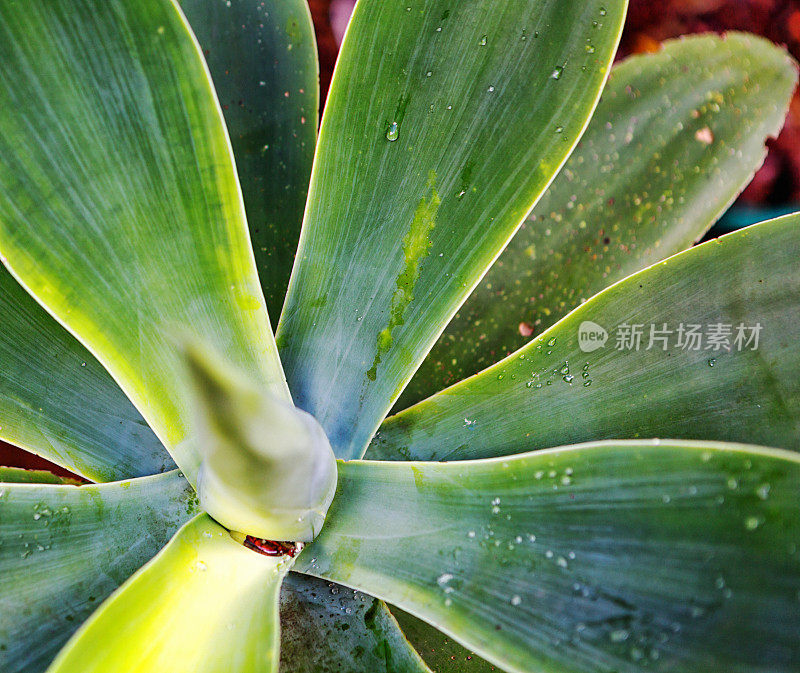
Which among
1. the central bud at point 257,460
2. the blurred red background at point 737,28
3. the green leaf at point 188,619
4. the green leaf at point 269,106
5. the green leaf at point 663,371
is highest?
the blurred red background at point 737,28

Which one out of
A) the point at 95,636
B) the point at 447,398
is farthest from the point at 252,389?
the point at 447,398

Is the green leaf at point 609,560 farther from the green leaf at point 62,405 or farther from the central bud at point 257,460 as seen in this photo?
the green leaf at point 62,405

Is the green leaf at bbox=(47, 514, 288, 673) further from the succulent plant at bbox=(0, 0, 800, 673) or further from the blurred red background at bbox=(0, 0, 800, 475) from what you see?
the blurred red background at bbox=(0, 0, 800, 475)

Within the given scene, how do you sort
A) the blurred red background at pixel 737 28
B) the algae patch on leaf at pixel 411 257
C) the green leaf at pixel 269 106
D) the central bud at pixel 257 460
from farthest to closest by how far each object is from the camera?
the blurred red background at pixel 737 28 < the green leaf at pixel 269 106 < the algae patch on leaf at pixel 411 257 < the central bud at pixel 257 460

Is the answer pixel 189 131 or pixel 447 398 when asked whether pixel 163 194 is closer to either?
pixel 189 131

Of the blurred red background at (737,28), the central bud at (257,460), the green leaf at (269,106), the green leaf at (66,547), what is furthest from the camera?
the blurred red background at (737,28)

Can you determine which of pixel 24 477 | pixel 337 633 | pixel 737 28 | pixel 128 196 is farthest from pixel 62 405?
pixel 737 28

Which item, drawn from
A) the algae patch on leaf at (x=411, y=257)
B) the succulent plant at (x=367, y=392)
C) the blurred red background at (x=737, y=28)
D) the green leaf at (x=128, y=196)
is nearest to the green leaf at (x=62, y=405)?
the succulent plant at (x=367, y=392)
